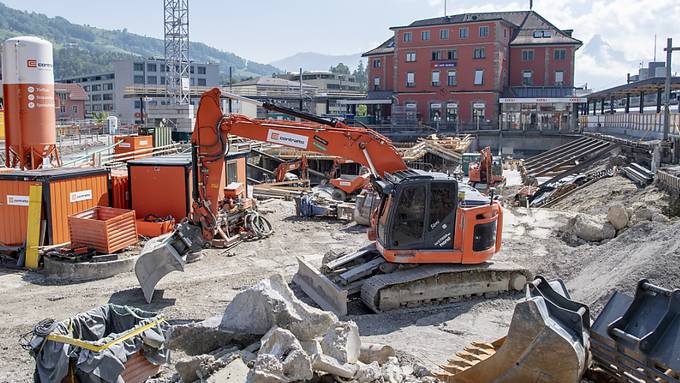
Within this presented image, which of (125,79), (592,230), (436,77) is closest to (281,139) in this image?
(592,230)

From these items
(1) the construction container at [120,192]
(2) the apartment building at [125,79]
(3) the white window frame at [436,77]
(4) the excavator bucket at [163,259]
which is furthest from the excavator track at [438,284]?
(2) the apartment building at [125,79]

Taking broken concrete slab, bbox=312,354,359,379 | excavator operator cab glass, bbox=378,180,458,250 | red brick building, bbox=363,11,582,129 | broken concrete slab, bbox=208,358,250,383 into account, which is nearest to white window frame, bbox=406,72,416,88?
red brick building, bbox=363,11,582,129

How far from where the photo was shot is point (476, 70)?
207ft

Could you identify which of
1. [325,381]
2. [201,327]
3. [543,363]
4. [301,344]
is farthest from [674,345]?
[201,327]

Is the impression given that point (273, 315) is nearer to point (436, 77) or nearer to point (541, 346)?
point (541, 346)

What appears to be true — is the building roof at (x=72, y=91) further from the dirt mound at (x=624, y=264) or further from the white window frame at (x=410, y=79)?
the dirt mound at (x=624, y=264)

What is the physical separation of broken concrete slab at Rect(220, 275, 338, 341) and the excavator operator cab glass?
363cm

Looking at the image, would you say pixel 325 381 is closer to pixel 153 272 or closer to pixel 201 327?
pixel 201 327

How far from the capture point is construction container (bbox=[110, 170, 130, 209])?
1891 cm

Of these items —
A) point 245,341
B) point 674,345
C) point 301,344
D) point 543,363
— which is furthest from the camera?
point 245,341

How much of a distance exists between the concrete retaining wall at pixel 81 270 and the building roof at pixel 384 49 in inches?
2236

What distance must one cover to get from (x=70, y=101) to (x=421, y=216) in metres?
94.2

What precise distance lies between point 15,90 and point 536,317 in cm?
1899

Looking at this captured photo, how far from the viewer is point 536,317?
723 cm
